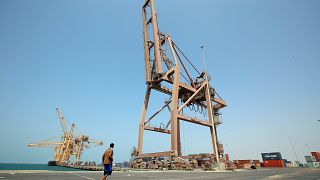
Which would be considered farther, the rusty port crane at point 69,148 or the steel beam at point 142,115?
the rusty port crane at point 69,148

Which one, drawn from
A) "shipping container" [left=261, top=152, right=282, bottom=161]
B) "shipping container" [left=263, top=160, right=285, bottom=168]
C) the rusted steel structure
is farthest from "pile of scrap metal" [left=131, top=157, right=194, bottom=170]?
"shipping container" [left=261, top=152, right=282, bottom=161]

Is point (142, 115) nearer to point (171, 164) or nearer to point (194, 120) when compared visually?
point (194, 120)

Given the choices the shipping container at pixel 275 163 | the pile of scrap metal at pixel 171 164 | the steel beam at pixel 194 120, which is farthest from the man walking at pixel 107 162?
the shipping container at pixel 275 163

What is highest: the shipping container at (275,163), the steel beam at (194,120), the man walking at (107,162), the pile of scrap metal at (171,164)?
the steel beam at (194,120)

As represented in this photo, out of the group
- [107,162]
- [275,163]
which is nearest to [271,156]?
[275,163]

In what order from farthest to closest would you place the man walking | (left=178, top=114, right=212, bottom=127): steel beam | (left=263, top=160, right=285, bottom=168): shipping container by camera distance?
(left=263, top=160, right=285, bottom=168): shipping container < (left=178, top=114, right=212, bottom=127): steel beam < the man walking

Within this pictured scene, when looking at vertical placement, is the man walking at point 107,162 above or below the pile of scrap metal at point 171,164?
below

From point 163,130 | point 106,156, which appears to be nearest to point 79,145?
point 163,130

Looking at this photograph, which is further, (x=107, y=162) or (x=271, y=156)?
(x=271, y=156)

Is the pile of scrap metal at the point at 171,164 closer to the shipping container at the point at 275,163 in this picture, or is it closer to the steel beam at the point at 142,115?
the steel beam at the point at 142,115

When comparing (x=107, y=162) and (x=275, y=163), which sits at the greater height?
(x=275, y=163)

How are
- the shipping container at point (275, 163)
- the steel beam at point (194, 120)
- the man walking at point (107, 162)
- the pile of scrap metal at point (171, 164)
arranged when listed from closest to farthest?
1. the man walking at point (107, 162)
2. the pile of scrap metal at point (171, 164)
3. the steel beam at point (194, 120)
4. the shipping container at point (275, 163)

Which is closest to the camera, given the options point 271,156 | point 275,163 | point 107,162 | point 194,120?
point 107,162

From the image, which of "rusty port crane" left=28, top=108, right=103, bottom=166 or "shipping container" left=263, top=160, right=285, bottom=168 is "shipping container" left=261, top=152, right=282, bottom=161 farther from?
"rusty port crane" left=28, top=108, right=103, bottom=166
